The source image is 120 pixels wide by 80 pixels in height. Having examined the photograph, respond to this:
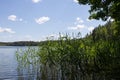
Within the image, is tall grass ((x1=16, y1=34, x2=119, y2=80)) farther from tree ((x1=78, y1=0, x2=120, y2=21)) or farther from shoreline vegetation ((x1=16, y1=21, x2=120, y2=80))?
tree ((x1=78, y1=0, x2=120, y2=21))

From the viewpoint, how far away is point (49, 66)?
15.6 m

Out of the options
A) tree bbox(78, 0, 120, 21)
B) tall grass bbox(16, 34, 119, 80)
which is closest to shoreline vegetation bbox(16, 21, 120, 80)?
tall grass bbox(16, 34, 119, 80)

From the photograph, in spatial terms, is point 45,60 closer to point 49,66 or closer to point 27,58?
point 49,66

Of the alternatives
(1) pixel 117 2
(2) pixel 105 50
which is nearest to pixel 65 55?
(2) pixel 105 50

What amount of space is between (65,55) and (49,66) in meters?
1.55

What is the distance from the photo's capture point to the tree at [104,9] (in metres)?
17.9

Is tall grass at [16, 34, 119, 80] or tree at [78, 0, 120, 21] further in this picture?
tree at [78, 0, 120, 21]

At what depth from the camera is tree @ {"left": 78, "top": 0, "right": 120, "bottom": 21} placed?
17.9 m

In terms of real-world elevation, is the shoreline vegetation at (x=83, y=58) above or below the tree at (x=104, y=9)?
below

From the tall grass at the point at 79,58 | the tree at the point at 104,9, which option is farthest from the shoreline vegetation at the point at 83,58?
the tree at the point at 104,9

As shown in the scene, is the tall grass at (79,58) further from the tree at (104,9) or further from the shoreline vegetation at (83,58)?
the tree at (104,9)

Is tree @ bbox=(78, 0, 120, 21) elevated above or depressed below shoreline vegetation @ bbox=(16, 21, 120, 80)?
above

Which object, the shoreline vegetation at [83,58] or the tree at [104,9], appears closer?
the shoreline vegetation at [83,58]

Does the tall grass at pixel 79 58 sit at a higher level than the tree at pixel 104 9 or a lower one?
lower
